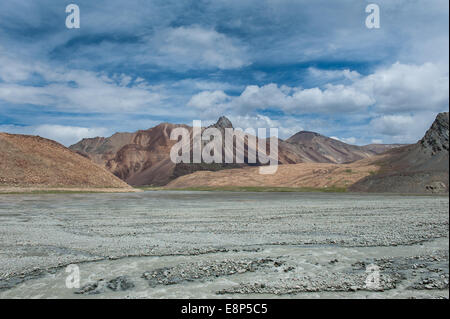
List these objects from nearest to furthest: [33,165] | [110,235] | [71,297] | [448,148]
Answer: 1. [71,297]
2. [110,235]
3. [33,165]
4. [448,148]

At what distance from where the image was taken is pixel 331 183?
3920 inches

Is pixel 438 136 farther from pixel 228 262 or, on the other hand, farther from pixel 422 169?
pixel 228 262

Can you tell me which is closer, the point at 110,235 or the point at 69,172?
the point at 110,235

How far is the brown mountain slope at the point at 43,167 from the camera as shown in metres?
68.0

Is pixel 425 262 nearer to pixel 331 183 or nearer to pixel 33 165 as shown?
pixel 33 165

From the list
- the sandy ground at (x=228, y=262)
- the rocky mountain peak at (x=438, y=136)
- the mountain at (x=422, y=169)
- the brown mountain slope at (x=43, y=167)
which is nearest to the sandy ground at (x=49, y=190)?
the brown mountain slope at (x=43, y=167)

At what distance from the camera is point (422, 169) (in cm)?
8006

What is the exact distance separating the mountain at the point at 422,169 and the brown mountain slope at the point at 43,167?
2631 inches

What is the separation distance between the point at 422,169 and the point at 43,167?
3482 inches

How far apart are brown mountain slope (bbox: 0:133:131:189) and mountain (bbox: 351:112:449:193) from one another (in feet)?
219

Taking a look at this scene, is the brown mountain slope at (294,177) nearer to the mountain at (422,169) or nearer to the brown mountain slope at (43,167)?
the mountain at (422,169)
